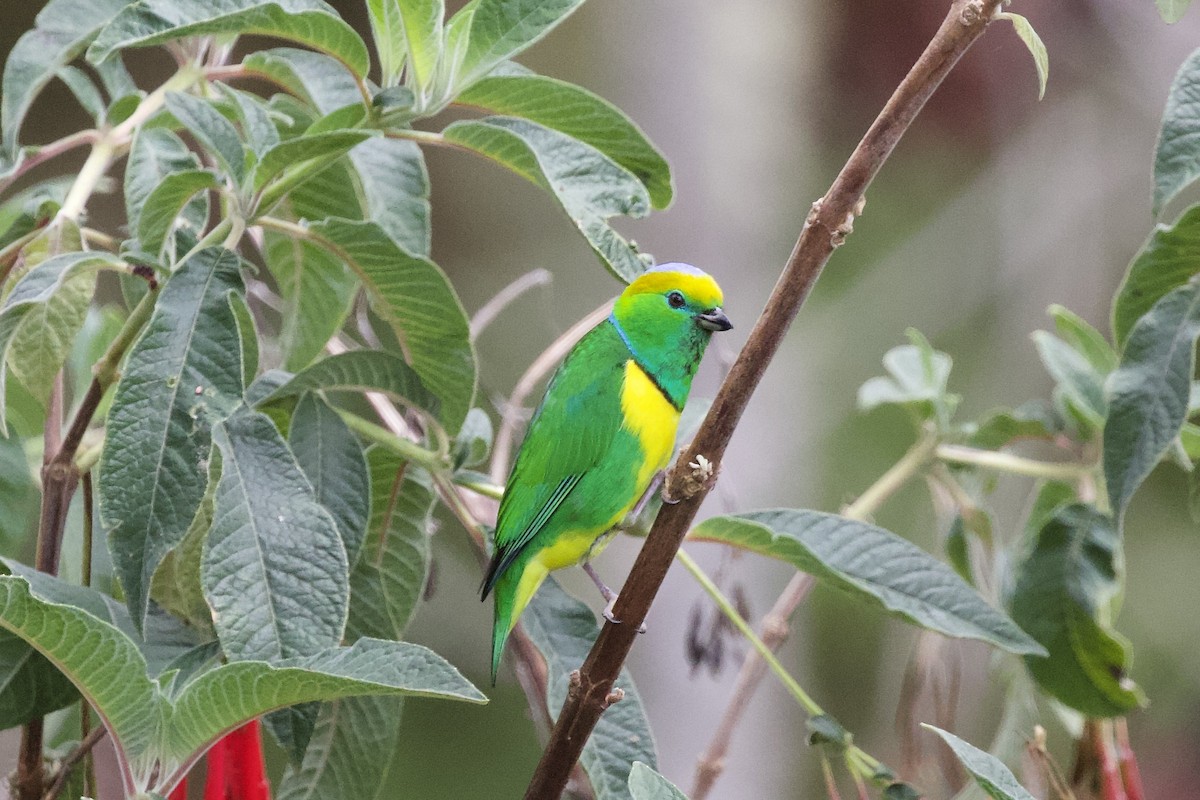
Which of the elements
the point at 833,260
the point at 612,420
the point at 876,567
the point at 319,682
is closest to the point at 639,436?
the point at 612,420

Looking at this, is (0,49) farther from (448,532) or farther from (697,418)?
(697,418)

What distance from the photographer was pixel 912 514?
275 centimetres

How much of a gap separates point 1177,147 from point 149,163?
72cm

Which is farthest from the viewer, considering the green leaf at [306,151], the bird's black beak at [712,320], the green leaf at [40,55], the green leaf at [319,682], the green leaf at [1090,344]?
the green leaf at [1090,344]

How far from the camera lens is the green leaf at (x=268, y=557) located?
71 centimetres

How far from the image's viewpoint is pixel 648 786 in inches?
25.6

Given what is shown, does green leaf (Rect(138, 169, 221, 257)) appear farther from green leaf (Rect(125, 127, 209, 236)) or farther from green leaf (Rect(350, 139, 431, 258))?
green leaf (Rect(350, 139, 431, 258))

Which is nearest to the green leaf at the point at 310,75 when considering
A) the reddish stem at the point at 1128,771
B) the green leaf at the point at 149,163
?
the green leaf at the point at 149,163

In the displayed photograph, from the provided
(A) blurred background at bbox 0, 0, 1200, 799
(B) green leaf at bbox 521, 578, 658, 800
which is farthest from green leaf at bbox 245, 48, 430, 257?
(A) blurred background at bbox 0, 0, 1200, 799

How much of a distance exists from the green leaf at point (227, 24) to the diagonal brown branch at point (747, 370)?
1.15 feet

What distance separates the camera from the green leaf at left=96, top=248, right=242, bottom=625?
70 centimetres

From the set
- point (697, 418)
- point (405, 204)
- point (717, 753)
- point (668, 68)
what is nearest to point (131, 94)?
point (405, 204)

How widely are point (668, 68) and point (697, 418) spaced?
2.06 meters

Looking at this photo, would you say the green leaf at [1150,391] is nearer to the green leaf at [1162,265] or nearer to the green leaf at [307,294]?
the green leaf at [1162,265]
